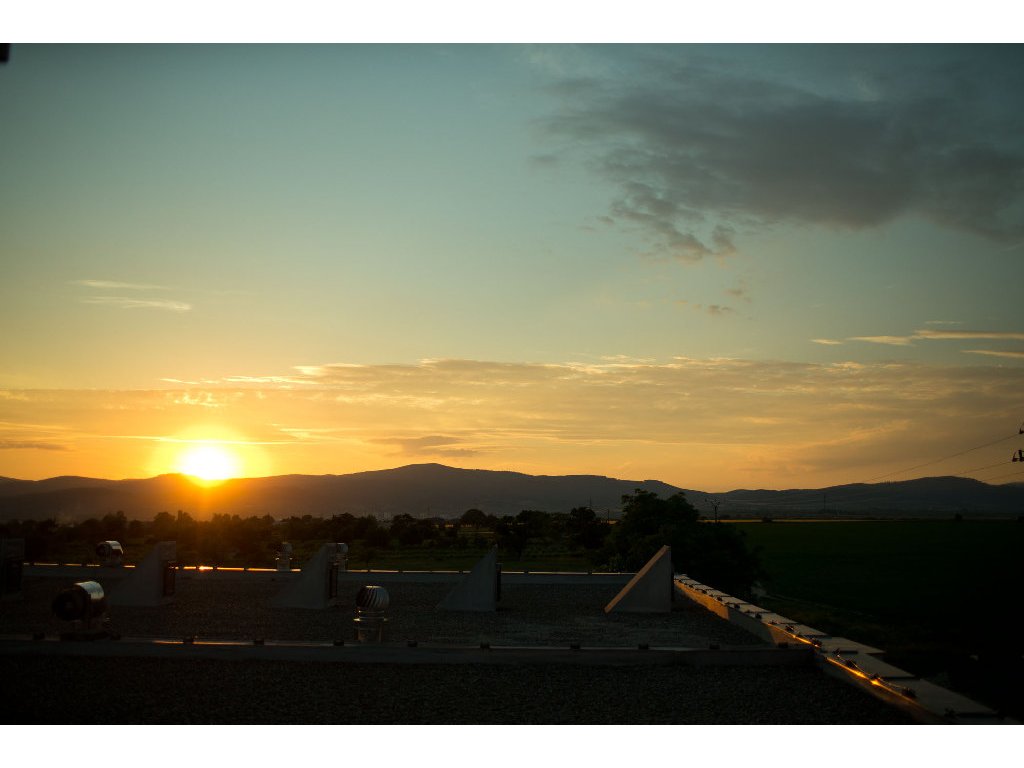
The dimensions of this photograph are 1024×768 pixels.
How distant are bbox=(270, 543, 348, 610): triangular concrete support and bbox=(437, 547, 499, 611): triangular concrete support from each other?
2.21m

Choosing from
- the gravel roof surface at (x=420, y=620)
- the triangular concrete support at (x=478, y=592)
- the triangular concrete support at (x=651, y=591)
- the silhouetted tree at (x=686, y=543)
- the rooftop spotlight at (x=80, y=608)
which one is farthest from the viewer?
the silhouetted tree at (x=686, y=543)

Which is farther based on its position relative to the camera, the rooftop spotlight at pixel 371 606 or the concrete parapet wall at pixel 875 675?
the rooftop spotlight at pixel 371 606

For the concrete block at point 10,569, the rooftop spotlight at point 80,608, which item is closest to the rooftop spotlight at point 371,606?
the rooftop spotlight at point 80,608

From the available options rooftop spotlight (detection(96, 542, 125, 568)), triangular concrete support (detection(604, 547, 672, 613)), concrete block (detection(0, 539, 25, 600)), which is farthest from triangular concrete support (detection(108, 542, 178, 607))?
triangular concrete support (detection(604, 547, 672, 613))

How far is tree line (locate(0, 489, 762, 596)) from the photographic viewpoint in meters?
30.5

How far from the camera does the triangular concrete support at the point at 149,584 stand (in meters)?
17.6

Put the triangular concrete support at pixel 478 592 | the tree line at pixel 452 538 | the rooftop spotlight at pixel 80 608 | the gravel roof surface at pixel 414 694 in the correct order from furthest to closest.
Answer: the tree line at pixel 452 538 < the triangular concrete support at pixel 478 592 < the rooftop spotlight at pixel 80 608 < the gravel roof surface at pixel 414 694

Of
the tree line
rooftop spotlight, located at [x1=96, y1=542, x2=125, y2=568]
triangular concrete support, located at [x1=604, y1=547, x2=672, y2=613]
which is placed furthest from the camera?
the tree line

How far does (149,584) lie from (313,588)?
324cm

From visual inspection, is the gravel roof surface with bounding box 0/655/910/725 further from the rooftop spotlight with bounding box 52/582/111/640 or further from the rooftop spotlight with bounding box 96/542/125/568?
the rooftop spotlight with bounding box 96/542/125/568

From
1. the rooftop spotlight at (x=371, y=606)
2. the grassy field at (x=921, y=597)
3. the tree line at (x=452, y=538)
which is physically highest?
the rooftop spotlight at (x=371, y=606)

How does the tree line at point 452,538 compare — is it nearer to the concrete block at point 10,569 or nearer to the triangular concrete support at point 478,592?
the concrete block at point 10,569

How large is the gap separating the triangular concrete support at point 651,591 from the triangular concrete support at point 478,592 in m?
2.20

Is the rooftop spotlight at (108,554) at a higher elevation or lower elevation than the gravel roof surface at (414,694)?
higher
